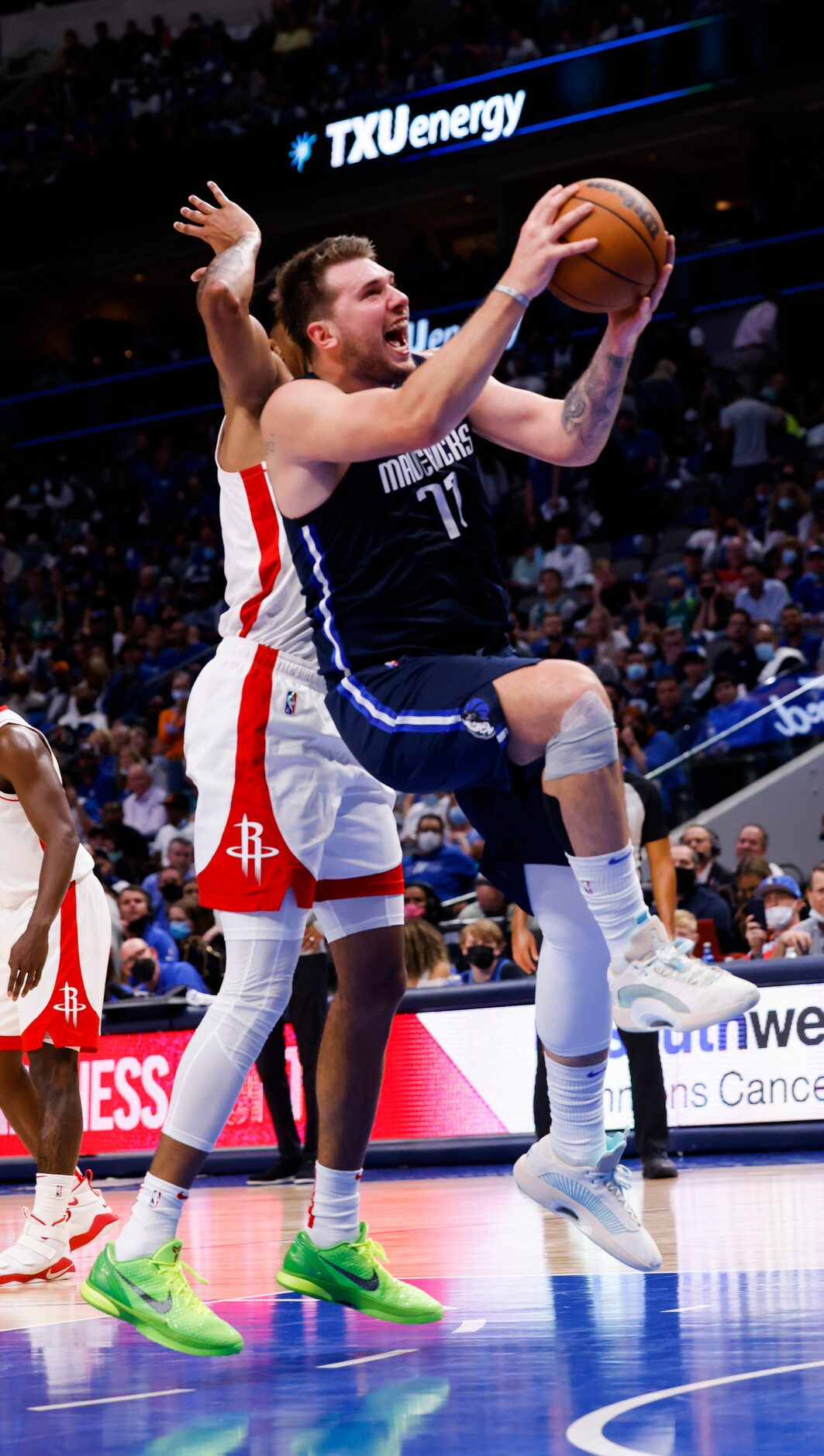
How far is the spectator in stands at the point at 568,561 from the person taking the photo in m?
17.5

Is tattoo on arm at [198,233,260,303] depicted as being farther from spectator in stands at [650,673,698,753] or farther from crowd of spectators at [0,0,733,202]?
crowd of spectators at [0,0,733,202]

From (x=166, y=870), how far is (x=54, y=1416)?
10.8 m

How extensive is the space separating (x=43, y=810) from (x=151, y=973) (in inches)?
238

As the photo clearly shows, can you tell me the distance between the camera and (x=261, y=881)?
4.11 meters

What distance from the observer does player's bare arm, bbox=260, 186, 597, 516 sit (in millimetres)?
3537

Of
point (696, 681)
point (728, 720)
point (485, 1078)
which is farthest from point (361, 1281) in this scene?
point (696, 681)

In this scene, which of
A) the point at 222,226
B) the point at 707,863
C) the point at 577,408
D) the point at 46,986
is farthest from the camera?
the point at 707,863

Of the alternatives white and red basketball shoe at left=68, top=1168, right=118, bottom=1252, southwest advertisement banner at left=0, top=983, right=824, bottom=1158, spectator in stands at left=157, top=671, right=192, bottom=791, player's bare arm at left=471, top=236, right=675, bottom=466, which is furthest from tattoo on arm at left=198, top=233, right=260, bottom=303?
spectator in stands at left=157, top=671, right=192, bottom=791

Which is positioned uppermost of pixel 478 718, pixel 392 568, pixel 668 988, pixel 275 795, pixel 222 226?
pixel 222 226

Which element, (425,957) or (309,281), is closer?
(309,281)

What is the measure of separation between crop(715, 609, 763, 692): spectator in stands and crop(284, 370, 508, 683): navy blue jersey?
976 cm

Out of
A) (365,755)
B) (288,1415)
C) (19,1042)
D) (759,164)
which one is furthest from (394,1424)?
(759,164)

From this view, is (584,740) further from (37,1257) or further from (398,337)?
(37,1257)

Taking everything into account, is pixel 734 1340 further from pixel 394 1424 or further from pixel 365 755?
pixel 365 755
